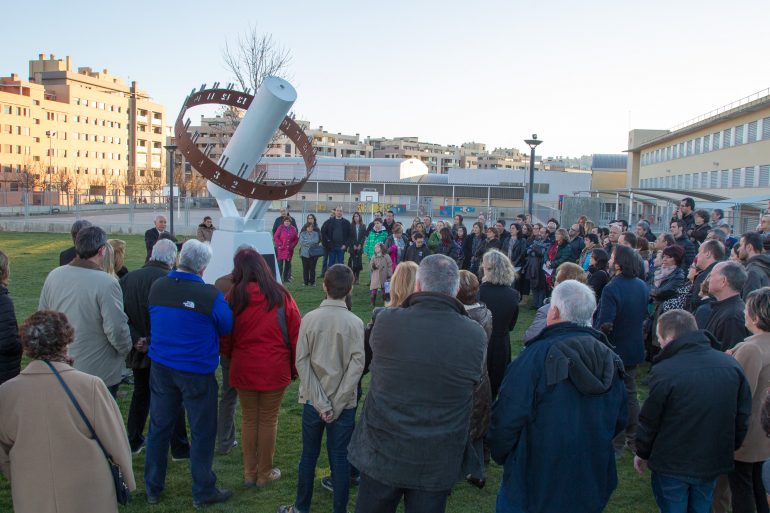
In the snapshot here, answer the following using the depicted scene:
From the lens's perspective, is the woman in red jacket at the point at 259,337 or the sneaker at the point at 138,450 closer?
the woman in red jacket at the point at 259,337

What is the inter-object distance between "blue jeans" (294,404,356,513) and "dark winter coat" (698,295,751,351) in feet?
9.11

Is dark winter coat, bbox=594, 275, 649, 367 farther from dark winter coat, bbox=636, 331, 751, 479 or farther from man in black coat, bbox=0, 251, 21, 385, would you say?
man in black coat, bbox=0, 251, 21, 385

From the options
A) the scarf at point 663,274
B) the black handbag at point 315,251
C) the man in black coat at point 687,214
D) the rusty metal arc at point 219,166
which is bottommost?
the black handbag at point 315,251

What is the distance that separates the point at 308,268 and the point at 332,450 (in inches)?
410

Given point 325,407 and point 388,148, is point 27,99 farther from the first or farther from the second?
point 325,407

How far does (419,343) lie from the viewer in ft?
9.89

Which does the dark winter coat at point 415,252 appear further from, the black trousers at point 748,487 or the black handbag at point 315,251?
the black trousers at point 748,487

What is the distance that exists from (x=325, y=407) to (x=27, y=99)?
283 ft

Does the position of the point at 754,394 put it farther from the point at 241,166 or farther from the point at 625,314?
the point at 241,166

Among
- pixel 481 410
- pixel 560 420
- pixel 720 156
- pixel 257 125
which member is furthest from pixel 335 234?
pixel 720 156

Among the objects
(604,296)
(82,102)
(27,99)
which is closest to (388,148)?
(82,102)

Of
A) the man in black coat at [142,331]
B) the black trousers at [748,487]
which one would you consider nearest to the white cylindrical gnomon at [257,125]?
the man in black coat at [142,331]

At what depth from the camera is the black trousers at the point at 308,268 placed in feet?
47.4

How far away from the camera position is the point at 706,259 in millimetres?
6090
